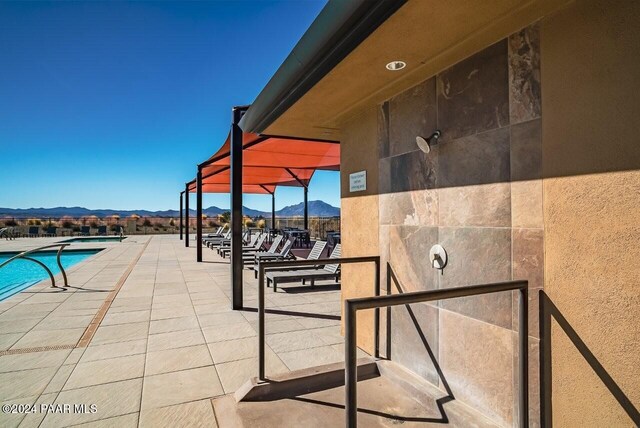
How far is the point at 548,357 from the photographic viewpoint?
7.19 ft

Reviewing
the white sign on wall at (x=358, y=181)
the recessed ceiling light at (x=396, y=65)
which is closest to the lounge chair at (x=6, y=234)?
the white sign on wall at (x=358, y=181)

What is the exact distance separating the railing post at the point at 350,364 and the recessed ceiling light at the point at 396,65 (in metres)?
2.13

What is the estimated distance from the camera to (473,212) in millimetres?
2797

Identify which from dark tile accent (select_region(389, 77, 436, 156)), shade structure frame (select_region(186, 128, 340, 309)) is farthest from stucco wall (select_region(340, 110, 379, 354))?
shade structure frame (select_region(186, 128, 340, 309))

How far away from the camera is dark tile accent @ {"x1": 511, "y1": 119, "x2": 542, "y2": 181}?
2268 millimetres

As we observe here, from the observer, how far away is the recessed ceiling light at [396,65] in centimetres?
287

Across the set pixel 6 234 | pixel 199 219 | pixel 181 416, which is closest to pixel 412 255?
pixel 181 416

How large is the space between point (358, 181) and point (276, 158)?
7.12m

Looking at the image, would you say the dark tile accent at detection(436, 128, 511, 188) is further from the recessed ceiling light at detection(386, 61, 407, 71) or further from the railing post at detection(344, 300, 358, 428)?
the railing post at detection(344, 300, 358, 428)

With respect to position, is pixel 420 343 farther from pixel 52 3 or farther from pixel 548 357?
pixel 52 3

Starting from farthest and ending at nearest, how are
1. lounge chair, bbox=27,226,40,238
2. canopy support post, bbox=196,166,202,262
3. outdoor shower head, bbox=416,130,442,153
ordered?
1. lounge chair, bbox=27,226,40,238
2. canopy support post, bbox=196,166,202,262
3. outdoor shower head, bbox=416,130,442,153

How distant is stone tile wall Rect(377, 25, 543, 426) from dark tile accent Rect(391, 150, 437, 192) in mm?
10

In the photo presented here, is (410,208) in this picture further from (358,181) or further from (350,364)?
(350,364)

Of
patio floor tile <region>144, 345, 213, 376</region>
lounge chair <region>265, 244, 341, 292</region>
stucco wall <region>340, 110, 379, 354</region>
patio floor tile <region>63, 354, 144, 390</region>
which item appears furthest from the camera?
lounge chair <region>265, 244, 341, 292</region>
